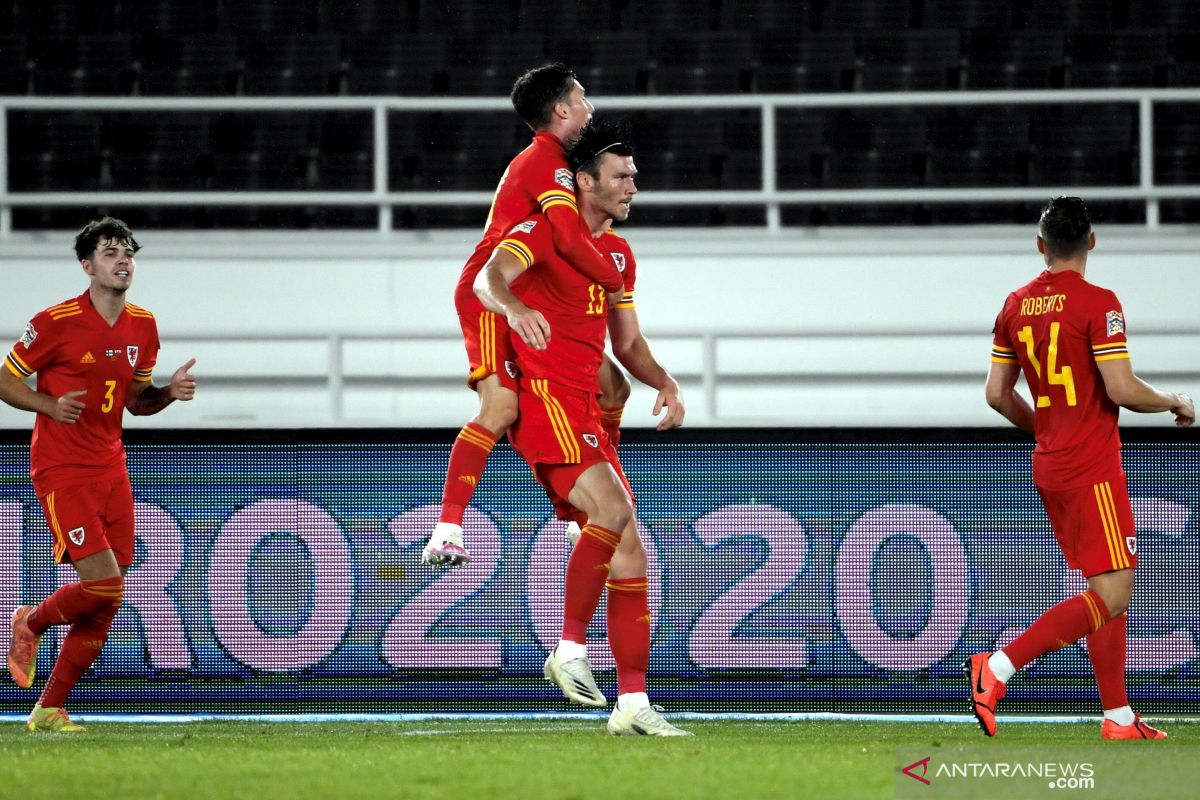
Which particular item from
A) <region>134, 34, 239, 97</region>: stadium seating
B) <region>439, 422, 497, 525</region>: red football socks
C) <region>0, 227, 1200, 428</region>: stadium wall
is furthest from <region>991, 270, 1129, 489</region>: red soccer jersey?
<region>134, 34, 239, 97</region>: stadium seating

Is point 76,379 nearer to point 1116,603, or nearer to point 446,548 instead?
point 446,548

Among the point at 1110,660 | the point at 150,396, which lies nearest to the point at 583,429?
the point at 1110,660

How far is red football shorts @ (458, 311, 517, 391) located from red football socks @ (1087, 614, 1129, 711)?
227 cm

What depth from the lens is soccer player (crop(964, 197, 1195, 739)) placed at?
5852mm

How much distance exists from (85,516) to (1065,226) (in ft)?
12.9

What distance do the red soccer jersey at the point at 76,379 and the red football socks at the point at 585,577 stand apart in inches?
87.1

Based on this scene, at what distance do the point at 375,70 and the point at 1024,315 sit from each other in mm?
7404

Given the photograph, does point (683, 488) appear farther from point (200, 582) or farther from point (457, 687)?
point (200, 582)

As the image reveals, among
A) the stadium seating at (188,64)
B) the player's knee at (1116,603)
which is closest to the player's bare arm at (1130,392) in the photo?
the player's knee at (1116,603)

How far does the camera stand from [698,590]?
25.2 feet

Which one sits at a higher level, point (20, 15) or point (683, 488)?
point (20, 15)

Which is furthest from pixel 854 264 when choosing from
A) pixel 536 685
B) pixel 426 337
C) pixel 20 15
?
pixel 20 15

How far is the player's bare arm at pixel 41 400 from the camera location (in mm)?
6660

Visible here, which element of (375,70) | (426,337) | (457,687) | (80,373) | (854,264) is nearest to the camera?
(80,373)
